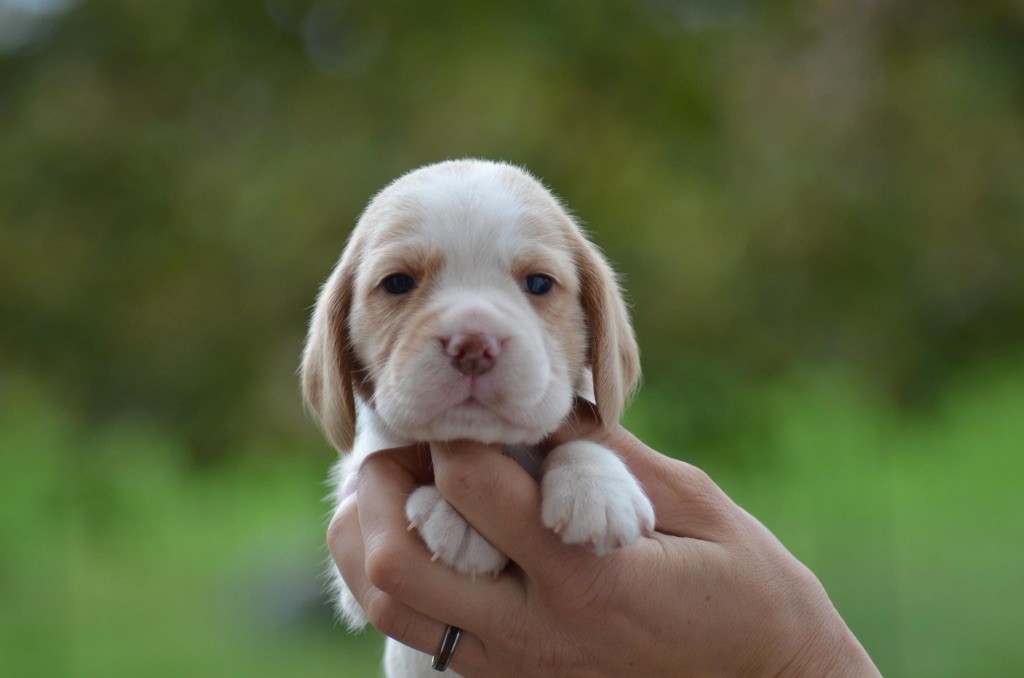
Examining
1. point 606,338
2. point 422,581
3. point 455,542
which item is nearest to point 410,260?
point 606,338

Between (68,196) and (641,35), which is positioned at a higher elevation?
(641,35)

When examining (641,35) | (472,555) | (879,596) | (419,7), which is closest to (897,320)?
(879,596)

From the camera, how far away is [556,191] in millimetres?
7152

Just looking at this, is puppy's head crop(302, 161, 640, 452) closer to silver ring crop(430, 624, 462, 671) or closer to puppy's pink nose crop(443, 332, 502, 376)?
puppy's pink nose crop(443, 332, 502, 376)

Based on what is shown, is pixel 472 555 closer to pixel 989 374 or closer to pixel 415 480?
pixel 415 480

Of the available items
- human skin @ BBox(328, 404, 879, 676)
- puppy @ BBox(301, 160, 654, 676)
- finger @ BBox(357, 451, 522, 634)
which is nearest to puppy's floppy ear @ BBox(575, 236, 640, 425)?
puppy @ BBox(301, 160, 654, 676)

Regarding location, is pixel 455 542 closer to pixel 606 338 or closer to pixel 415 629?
pixel 415 629

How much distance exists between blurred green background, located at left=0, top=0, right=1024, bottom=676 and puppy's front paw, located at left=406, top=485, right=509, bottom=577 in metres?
4.16

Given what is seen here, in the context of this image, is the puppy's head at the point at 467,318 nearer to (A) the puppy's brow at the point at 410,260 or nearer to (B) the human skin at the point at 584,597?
(A) the puppy's brow at the point at 410,260

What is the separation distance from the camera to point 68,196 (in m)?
7.29

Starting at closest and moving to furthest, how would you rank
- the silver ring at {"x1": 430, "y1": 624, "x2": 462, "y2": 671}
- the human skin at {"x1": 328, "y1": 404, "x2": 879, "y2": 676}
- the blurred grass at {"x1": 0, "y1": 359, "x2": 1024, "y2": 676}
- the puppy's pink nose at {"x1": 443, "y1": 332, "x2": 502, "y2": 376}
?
1. the puppy's pink nose at {"x1": 443, "y1": 332, "x2": 502, "y2": 376}
2. the human skin at {"x1": 328, "y1": 404, "x2": 879, "y2": 676}
3. the silver ring at {"x1": 430, "y1": 624, "x2": 462, "y2": 671}
4. the blurred grass at {"x1": 0, "y1": 359, "x2": 1024, "y2": 676}

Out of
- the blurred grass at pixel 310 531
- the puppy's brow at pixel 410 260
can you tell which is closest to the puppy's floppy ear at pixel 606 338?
the puppy's brow at pixel 410 260

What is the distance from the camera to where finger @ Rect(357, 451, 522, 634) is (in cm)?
273

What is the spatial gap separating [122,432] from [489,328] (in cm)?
573
